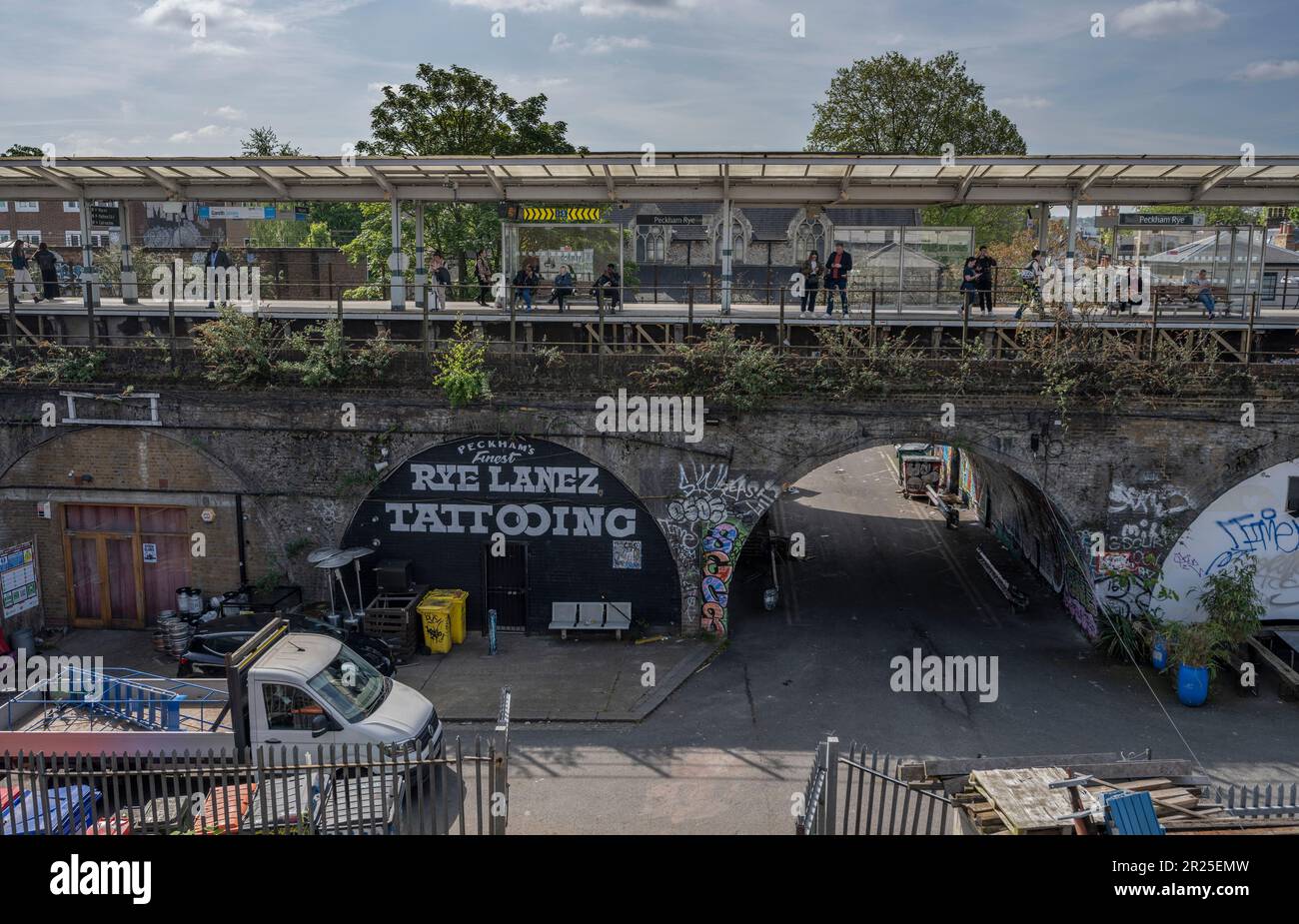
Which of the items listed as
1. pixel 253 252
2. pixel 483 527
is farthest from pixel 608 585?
pixel 253 252

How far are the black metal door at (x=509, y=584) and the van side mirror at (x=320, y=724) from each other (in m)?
5.70

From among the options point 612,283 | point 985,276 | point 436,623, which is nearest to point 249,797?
point 436,623

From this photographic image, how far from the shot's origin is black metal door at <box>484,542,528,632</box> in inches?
695

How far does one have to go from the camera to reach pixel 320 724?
39.8 ft

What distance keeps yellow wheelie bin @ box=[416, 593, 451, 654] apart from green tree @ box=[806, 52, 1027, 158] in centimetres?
3041

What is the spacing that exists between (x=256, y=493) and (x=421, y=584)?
3292 mm

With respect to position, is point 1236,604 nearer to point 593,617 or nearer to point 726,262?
point 593,617

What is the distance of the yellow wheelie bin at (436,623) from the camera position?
16.8m

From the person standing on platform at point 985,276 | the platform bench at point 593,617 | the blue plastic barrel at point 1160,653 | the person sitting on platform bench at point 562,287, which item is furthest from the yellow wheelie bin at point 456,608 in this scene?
the person standing on platform at point 985,276

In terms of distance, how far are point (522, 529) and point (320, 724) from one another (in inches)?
237

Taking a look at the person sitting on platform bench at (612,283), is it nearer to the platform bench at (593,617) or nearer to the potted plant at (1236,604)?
the platform bench at (593,617)

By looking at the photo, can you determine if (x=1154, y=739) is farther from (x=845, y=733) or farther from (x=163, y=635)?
(x=163, y=635)

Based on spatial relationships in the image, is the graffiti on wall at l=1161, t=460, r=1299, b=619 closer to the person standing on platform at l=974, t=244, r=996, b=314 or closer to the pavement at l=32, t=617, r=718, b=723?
the person standing on platform at l=974, t=244, r=996, b=314

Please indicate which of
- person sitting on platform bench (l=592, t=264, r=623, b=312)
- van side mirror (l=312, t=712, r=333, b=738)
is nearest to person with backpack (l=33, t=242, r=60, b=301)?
person sitting on platform bench (l=592, t=264, r=623, b=312)
